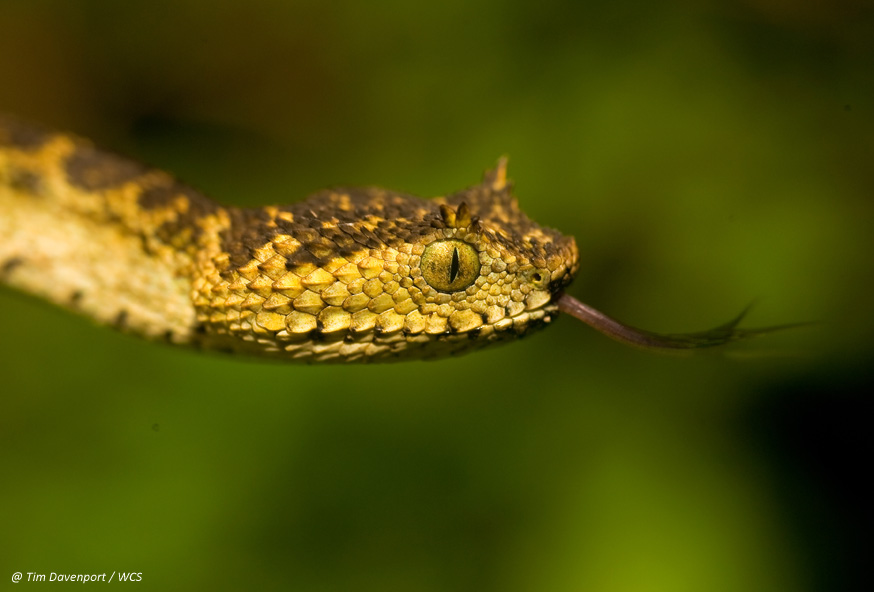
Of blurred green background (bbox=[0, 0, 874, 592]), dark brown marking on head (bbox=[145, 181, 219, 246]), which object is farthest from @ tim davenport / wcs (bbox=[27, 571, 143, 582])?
dark brown marking on head (bbox=[145, 181, 219, 246])

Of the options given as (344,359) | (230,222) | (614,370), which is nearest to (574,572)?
(614,370)

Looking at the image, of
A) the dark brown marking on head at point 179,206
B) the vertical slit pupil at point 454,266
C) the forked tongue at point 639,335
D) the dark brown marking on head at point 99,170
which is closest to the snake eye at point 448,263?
the vertical slit pupil at point 454,266

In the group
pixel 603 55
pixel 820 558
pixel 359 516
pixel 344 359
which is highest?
pixel 603 55

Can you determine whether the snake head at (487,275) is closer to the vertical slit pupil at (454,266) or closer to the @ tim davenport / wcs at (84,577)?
the vertical slit pupil at (454,266)

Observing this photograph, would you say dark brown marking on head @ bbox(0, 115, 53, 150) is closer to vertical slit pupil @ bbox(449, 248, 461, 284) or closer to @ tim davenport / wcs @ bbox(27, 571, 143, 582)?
@ tim davenport / wcs @ bbox(27, 571, 143, 582)

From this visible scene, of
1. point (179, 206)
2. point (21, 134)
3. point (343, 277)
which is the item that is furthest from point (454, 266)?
point (21, 134)

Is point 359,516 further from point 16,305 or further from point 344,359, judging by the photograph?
point 16,305
